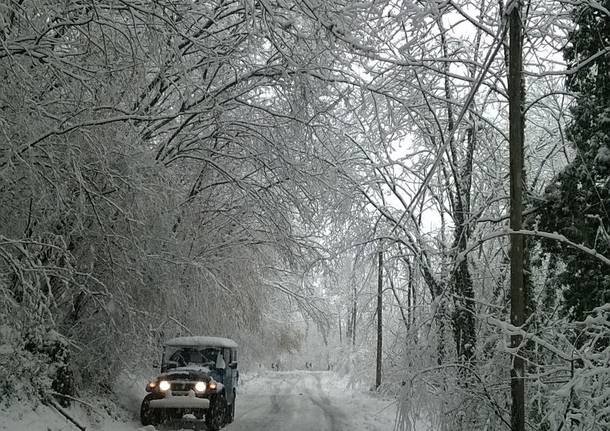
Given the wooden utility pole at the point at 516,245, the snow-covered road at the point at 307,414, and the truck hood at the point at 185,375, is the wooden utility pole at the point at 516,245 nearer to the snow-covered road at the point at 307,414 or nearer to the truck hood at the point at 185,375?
the snow-covered road at the point at 307,414

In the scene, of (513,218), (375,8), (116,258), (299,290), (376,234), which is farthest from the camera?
(299,290)

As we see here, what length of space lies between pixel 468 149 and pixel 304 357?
6654 cm

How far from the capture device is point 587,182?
7617 mm

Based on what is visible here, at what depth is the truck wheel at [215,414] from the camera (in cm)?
1240

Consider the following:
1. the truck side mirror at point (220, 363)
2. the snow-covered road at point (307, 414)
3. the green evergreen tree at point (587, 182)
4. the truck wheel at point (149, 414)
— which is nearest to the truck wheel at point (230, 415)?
the snow-covered road at point (307, 414)

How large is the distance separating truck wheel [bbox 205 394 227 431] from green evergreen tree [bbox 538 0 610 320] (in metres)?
7.70

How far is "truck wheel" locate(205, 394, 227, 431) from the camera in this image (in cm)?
1240

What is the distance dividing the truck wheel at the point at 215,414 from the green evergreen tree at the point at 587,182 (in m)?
7.70

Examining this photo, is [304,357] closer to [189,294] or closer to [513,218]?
[189,294]

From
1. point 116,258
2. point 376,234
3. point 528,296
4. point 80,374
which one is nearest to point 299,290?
point 376,234

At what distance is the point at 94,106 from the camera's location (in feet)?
27.9

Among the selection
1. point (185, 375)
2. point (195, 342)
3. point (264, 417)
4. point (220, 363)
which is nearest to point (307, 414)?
point (264, 417)

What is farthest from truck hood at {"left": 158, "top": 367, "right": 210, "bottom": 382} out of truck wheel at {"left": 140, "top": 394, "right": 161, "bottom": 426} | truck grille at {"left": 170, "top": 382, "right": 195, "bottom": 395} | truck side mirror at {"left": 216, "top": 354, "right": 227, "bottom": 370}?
truck side mirror at {"left": 216, "top": 354, "right": 227, "bottom": 370}

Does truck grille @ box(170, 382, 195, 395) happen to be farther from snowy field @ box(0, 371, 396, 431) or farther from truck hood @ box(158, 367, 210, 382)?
snowy field @ box(0, 371, 396, 431)
